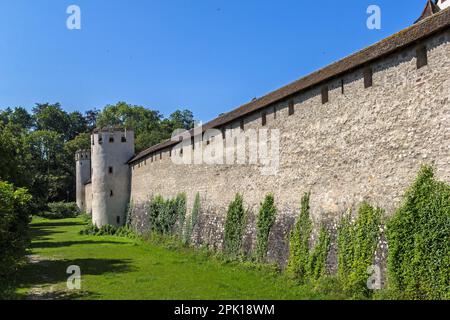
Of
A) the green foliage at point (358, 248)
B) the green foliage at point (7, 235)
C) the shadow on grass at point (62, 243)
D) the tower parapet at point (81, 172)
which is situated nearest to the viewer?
the green foliage at point (358, 248)

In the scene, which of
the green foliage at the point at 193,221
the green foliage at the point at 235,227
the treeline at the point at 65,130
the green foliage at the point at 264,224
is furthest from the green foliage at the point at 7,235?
the treeline at the point at 65,130

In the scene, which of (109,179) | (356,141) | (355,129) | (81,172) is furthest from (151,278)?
(81,172)

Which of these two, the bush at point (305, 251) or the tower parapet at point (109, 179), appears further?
the tower parapet at point (109, 179)

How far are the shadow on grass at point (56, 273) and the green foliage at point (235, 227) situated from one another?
3.87 meters

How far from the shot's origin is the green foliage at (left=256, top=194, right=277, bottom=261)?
1516 centimetres

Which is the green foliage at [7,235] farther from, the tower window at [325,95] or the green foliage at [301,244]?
the tower window at [325,95]

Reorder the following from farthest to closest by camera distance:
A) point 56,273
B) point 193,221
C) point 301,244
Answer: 1. point 193,221
2. point 56,273
3. point 301,244

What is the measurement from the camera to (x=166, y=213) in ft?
83.8

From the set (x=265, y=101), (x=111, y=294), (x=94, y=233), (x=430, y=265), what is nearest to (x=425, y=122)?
(x=430, y=265)

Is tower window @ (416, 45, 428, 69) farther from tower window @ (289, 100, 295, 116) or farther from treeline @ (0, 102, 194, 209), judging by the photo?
treeline @ (0, 102, 194, 209)

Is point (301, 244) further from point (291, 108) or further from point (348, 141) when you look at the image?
point (291, 108)

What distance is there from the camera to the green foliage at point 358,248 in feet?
34.0

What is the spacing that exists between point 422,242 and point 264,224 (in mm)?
6941

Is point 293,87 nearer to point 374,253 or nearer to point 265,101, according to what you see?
point 265,101
